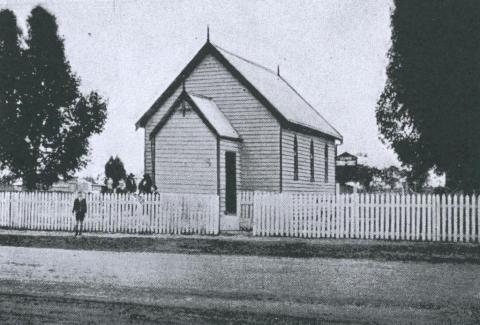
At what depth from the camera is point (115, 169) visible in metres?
73.4

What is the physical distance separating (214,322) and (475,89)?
23.6 metres

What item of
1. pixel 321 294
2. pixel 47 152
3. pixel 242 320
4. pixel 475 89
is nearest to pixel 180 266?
pixel 321 294

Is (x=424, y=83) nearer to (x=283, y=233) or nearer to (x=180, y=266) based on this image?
(x=283, y=233)

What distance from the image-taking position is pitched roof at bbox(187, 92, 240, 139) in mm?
25000

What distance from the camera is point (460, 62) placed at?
28.8 metres

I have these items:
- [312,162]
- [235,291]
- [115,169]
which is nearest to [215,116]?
[312,162]

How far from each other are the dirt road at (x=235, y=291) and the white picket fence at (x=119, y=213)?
22.1 ft

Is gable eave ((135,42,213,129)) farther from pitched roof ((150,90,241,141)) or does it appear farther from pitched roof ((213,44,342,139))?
pitched roof ((150,90,241,141))

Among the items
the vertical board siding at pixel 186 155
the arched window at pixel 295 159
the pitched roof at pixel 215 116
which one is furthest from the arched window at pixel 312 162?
the vertical board siding at pixel 186 155

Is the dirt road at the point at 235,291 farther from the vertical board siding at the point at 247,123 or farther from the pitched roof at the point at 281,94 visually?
the pitched roof at the point at 281,94

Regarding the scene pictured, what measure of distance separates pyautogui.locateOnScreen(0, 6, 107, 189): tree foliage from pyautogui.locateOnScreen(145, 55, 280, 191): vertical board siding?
19953 millimetres

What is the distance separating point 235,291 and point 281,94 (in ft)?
74.1

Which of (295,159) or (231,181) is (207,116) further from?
(295,159)

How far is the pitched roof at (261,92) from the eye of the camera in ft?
89.1
